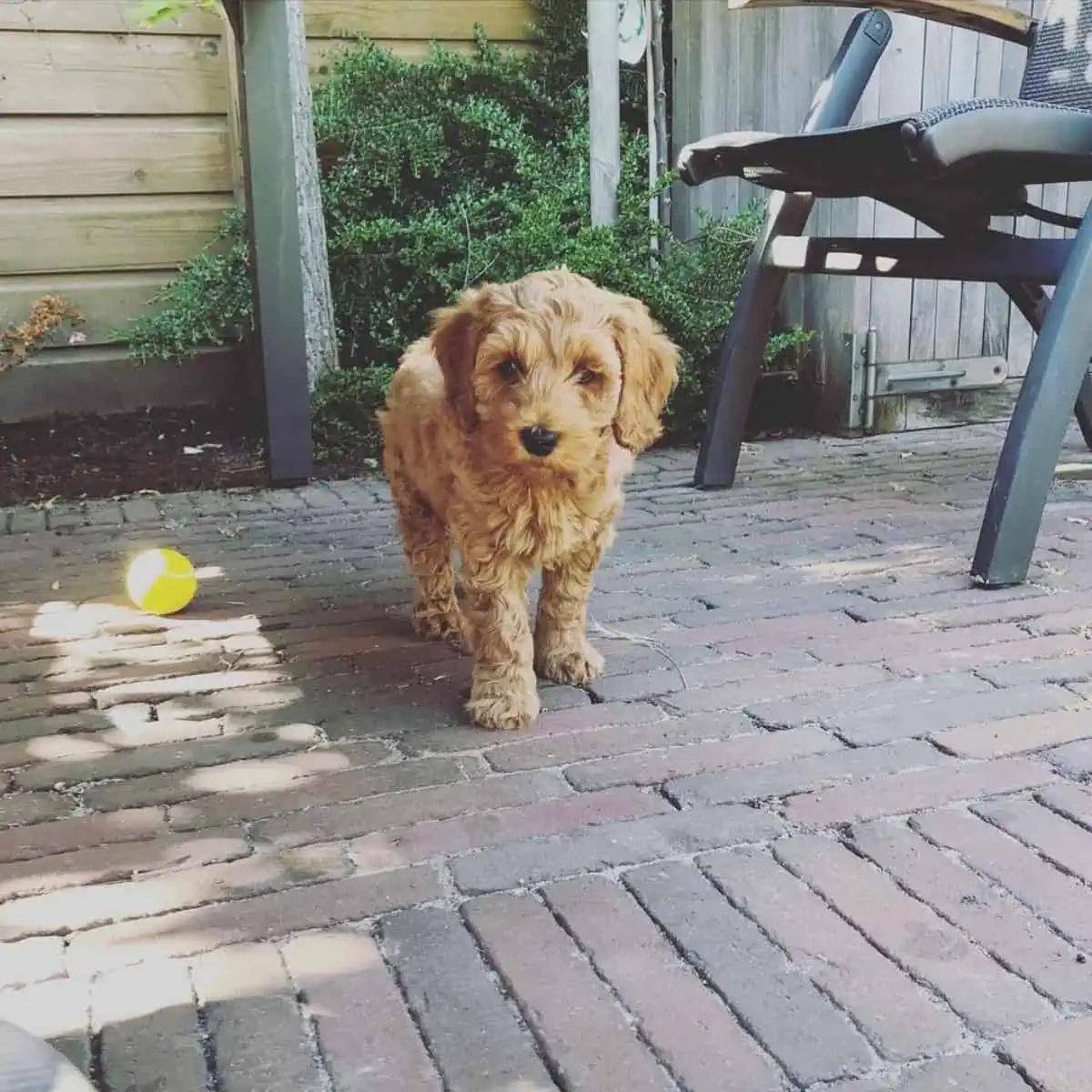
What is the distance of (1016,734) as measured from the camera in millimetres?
2367

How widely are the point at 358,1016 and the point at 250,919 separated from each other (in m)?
0.32

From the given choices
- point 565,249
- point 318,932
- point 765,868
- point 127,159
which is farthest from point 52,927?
point 127,159

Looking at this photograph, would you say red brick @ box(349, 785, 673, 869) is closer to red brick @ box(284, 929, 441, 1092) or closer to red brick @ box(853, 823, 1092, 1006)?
red brick @ box(284, 929, 441, 1092)

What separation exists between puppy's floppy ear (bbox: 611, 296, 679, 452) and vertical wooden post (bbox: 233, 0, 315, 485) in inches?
101

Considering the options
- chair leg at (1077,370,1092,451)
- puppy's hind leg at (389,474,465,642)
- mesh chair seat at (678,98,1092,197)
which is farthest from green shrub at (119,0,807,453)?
puppy's hind leg at (389,474,465,642)

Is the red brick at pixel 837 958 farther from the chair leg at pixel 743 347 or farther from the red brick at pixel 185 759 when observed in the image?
the chair leg at pixel 743 347

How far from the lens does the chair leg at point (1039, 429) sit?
3.29 metres

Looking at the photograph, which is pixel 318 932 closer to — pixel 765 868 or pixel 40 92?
pixel 765 868

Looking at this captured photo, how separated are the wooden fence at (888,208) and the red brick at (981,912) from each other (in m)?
4.01

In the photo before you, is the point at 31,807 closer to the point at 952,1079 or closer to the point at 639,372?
the point at 639,372

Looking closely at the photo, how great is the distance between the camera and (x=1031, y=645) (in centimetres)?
285

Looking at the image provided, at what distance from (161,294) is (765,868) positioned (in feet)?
16.1

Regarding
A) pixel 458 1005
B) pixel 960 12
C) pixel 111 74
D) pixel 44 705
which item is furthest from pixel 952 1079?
pixel 111 74

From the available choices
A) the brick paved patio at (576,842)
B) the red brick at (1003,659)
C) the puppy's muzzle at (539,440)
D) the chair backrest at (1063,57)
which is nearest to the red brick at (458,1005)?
the brick paved patio at (576,842)
